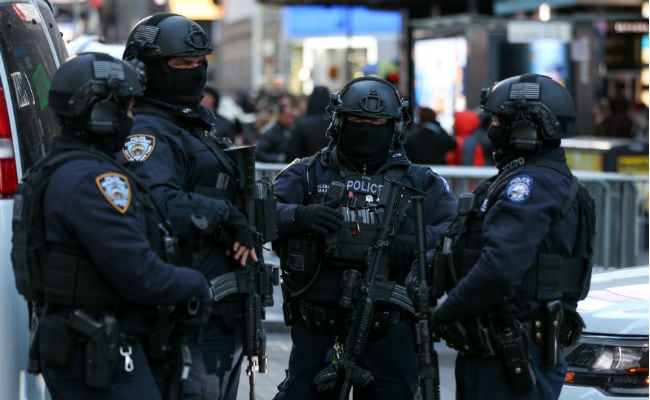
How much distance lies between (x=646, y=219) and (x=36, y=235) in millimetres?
9320

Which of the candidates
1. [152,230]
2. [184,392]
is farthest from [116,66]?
[184,392]

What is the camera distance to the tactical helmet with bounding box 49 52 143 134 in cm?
425

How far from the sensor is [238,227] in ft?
15.8

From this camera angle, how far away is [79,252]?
4.16m

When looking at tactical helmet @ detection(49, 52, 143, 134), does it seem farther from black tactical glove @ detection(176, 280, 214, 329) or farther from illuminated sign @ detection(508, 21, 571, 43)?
illuminated sign @ detection(508, 21, 571, 43)

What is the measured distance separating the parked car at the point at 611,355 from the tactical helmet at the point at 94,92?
2.38 metres

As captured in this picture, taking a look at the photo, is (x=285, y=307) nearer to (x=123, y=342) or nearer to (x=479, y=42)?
(x=123, y=342)

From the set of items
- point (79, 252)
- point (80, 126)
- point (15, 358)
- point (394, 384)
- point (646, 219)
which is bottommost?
point (646, 219)

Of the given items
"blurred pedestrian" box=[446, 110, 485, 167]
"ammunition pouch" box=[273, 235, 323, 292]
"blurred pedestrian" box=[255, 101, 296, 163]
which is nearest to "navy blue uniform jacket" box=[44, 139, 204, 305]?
"ammunition pouch" box=[273, 235, 323, 292]

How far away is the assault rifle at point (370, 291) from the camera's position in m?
5.34

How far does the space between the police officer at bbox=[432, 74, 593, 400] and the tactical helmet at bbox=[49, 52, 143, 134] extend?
4.61 feet

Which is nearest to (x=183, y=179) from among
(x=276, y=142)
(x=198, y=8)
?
(x=276, y=142)

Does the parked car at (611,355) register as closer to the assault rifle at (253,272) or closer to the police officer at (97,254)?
the assault rifle at (253,272)

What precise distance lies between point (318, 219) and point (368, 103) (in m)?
0.57
